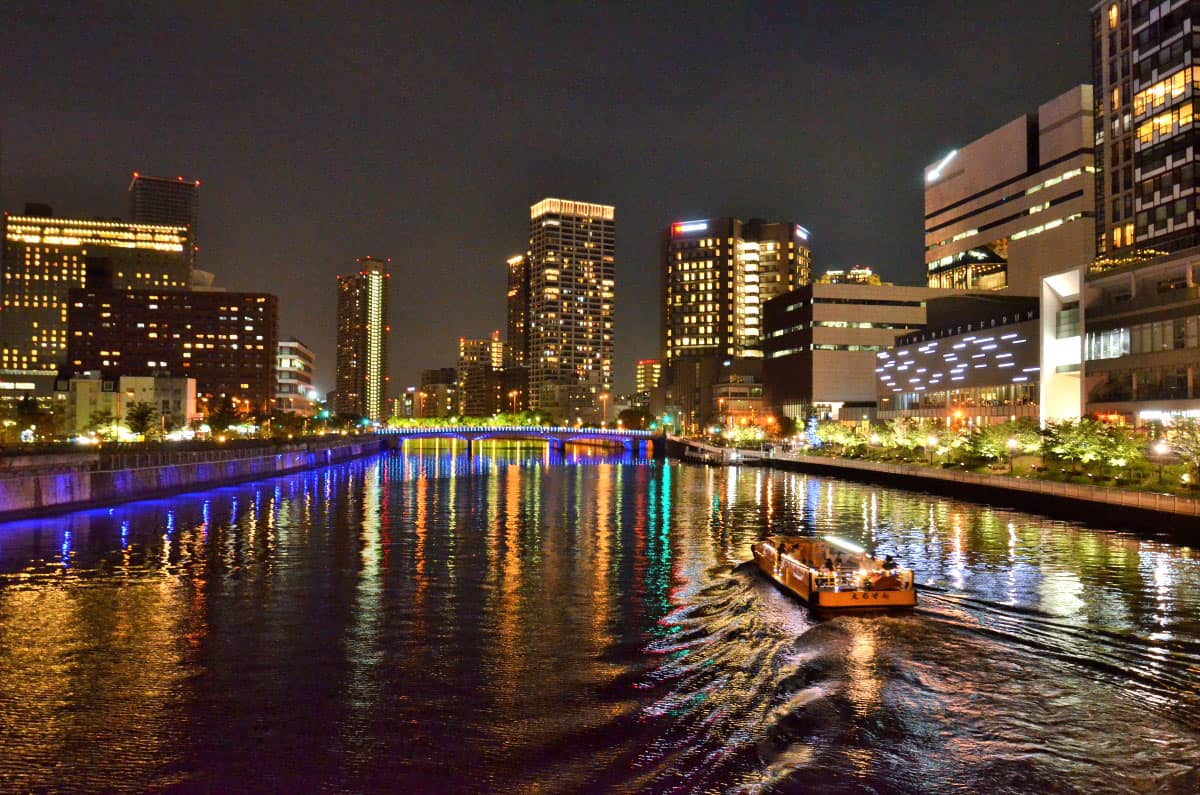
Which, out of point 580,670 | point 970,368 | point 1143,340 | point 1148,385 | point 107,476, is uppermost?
point 1143,340

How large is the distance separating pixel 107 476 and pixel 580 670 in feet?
212

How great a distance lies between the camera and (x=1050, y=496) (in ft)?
237

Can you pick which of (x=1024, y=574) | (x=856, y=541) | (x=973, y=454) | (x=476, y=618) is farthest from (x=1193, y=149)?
(x=476, y=618)

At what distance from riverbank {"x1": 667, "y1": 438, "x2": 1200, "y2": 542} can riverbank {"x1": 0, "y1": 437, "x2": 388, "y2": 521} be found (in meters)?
74.1

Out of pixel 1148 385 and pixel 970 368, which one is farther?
pixel 970 368

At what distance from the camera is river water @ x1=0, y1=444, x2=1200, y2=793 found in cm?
1803

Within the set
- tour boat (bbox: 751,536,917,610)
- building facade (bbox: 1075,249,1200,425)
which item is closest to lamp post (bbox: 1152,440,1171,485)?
building facade (bbox: 1075,249,1200,425)

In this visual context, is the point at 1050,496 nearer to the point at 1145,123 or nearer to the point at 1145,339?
the point at 1145,339

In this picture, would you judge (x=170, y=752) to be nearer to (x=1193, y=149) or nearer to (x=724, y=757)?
(x=724, y=757)

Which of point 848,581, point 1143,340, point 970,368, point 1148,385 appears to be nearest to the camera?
point 848,581

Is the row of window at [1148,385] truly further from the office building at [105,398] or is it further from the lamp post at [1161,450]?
the office building at [105,398]

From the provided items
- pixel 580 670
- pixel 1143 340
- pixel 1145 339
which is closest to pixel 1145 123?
pixel 1143 340

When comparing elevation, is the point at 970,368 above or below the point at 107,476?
above

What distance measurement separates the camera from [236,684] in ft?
78.1
